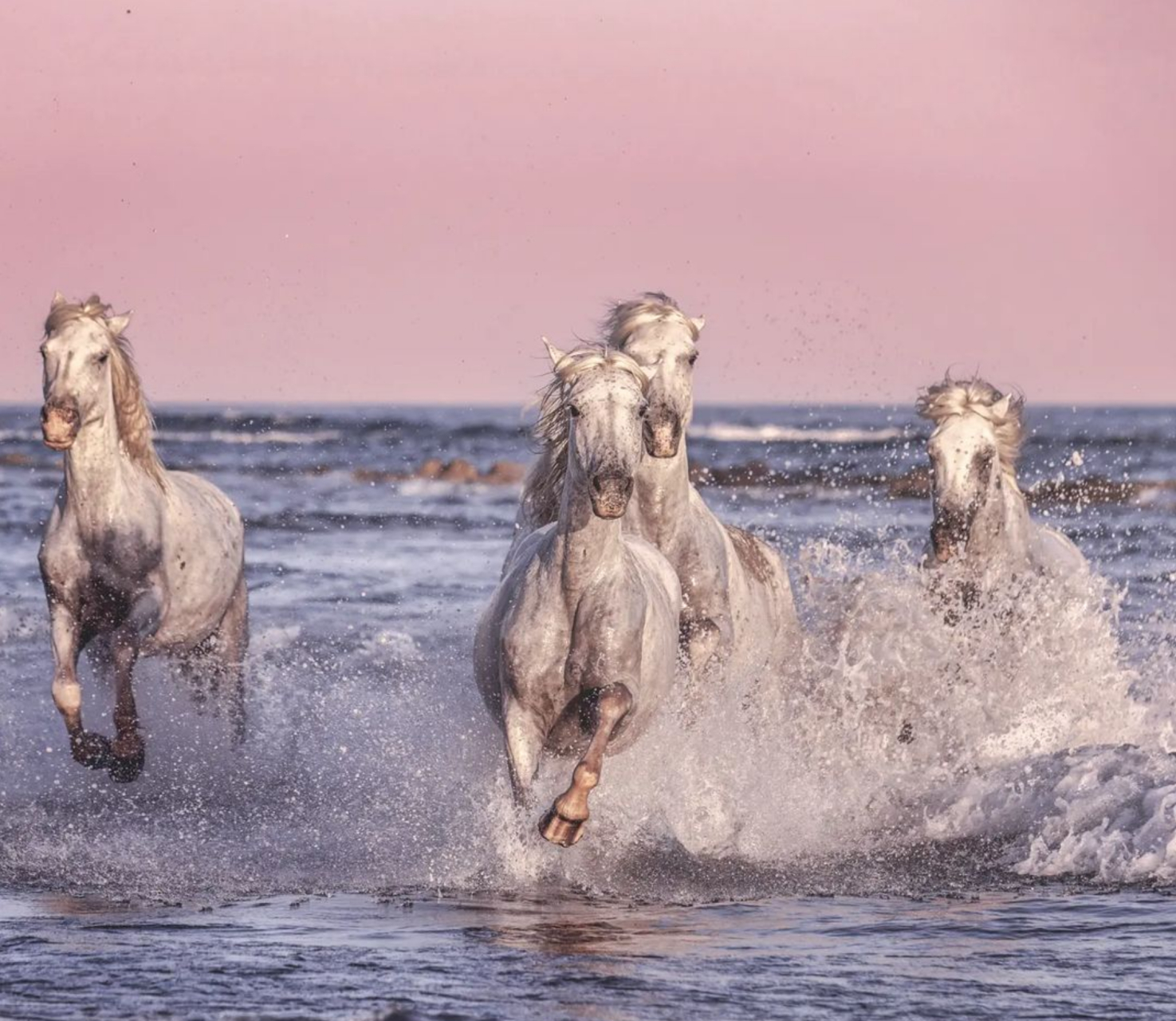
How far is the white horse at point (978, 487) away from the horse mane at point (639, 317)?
1.51 metres

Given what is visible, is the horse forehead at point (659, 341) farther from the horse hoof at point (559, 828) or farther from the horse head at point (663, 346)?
the horse hoof at point (559, 828)

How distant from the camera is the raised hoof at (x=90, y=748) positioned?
8062mm

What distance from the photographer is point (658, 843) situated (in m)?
7.17

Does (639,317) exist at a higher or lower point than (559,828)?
higher

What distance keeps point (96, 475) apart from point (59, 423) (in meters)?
0.54

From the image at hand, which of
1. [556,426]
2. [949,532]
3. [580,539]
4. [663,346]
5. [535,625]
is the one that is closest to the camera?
[580,539]

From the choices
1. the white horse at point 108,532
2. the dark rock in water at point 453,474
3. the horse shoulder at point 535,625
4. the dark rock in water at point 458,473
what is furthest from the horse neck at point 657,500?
the dark rock in water at point 458,473

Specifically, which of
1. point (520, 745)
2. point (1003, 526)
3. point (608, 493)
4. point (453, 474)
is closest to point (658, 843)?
point (520, 745)

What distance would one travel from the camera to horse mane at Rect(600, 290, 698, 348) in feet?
25.6

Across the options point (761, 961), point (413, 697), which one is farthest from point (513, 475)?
point (761, 961)

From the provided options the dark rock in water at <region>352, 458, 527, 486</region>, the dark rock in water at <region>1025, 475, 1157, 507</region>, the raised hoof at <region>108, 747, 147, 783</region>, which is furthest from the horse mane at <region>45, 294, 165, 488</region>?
the dark rock in water at <region>352, 458, 527, 486</region>

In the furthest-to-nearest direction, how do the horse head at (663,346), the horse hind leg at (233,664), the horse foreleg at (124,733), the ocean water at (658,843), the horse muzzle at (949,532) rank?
the horse hind leg at (233,664), the horse muzzle at (949,532), the horse foreleg at (124,733), the horse head at (663,346), the ocean water at (658,843)

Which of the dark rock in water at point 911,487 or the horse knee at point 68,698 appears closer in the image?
the horse knee at point 68,698

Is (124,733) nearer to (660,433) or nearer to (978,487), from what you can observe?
(660,433)
